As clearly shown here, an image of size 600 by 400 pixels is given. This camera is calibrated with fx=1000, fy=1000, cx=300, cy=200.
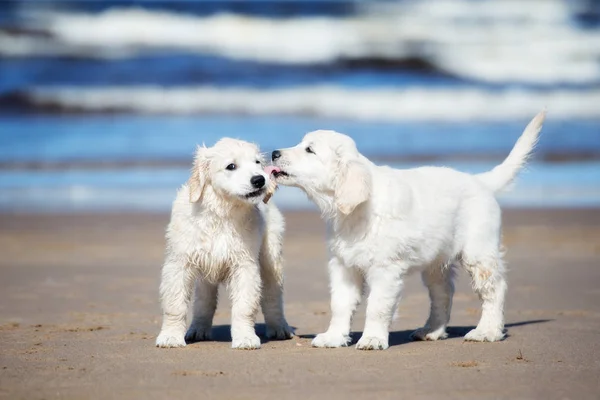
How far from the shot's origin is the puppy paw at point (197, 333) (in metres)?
7.80

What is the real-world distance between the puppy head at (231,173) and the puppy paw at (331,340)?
3.64 feet

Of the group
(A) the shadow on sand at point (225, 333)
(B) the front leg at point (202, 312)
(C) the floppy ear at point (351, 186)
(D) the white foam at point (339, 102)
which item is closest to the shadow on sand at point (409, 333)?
(A) the shadow on sand at point (225, 333)

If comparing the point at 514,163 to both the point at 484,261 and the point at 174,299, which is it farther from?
the point at 174,299

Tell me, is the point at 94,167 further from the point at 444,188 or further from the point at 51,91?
the point at 444,188

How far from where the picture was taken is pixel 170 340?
7316mm

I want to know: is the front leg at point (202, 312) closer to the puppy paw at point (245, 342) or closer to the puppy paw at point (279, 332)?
the puppy paw at point (279, 332)

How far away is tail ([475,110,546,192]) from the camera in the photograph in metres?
8.34

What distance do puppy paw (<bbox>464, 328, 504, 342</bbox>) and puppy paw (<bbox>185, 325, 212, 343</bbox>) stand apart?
203cm

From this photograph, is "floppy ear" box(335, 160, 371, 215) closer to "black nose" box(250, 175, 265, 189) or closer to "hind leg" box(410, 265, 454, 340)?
"black nose" box(250, 175, 265, 189)

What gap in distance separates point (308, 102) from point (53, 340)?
79.2 ft

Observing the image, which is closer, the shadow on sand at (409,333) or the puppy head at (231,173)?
the puppy head at (231,173)

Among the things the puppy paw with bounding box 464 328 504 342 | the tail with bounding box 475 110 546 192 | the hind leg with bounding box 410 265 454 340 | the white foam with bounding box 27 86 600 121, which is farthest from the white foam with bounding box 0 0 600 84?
the puppy paw with bounding box 464 328 504 342

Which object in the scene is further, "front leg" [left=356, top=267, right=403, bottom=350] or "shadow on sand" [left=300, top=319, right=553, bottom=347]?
"shadow on sand" [left=300, top=319, right=553, bottom=347]

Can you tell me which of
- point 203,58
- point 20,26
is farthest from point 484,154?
point 20,26
